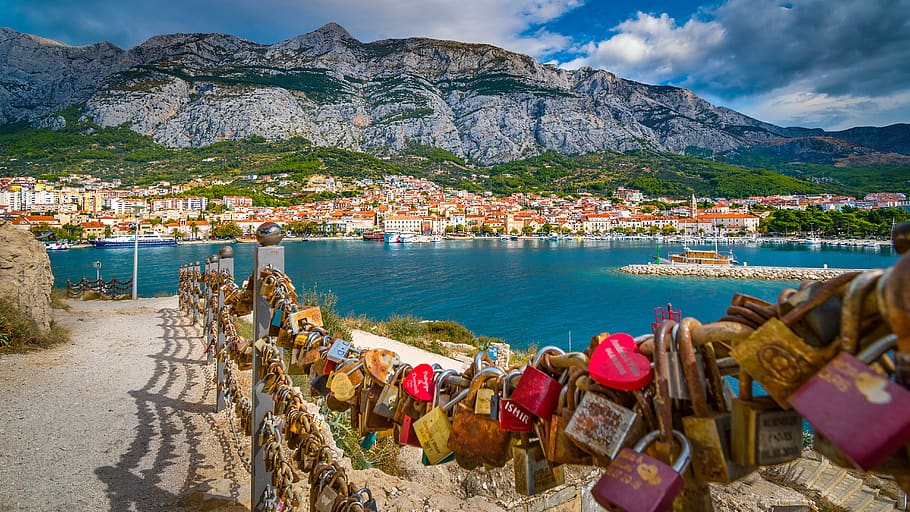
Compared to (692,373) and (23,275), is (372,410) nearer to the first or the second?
(692,373)

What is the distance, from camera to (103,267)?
38969 mm

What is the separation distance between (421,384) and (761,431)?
1.99 ft

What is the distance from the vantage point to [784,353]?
45 cm

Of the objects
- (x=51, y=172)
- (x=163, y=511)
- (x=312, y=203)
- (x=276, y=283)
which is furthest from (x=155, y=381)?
(x=51, y=172)

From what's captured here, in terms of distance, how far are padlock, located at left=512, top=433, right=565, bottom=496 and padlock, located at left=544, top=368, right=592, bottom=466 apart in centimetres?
3

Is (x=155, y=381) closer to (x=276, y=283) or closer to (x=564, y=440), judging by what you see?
(x=276, y=283)

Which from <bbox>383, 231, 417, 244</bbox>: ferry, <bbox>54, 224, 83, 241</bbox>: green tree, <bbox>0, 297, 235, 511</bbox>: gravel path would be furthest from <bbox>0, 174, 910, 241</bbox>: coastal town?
<bbox>0, 297, 235, 511</bbox>: gravel path

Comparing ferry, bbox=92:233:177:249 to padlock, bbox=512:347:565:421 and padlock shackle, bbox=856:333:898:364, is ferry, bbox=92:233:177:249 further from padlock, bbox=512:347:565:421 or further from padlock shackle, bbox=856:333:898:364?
padlock shackle, bbox=856:333:898:364

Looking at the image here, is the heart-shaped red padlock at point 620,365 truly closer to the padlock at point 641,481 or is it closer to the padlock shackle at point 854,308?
Answer: the padlock at point 641,481

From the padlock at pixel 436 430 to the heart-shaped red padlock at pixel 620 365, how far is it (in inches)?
12.5

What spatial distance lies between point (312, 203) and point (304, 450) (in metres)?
96.7

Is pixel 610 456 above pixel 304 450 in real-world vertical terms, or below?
above

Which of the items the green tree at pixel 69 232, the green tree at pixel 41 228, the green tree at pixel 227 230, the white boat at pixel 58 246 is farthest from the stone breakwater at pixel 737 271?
the green tree at pixel 41 228

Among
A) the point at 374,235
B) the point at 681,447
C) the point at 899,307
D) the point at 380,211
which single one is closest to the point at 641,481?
the point at 681,447
